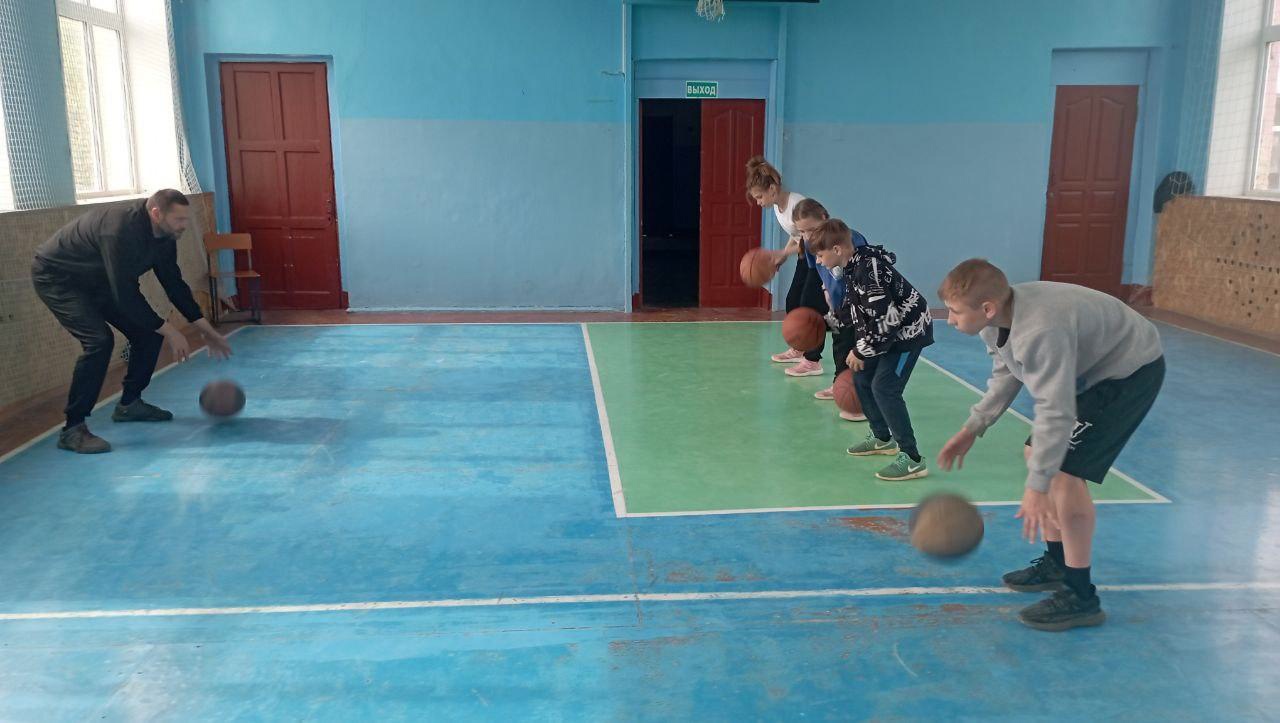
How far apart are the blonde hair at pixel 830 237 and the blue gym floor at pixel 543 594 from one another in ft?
5.17

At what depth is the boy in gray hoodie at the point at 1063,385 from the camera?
359cm

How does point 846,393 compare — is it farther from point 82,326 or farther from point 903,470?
point 82,326

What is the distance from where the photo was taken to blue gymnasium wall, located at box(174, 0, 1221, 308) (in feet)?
38.3

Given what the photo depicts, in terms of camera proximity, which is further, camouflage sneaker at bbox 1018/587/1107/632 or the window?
the window

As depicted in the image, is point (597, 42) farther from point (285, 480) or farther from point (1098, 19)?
point (285, 480)

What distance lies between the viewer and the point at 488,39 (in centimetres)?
1173

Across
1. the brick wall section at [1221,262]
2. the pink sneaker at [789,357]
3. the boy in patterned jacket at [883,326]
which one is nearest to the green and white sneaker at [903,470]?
the boy in patterned jacket at [883,326]

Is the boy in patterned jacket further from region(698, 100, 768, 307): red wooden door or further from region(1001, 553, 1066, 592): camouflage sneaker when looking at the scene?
region(698, 100, 768, 307): red wooden door

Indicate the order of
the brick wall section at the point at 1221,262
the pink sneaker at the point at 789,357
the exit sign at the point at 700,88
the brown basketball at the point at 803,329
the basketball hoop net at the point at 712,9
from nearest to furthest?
1. the brown basketball at the point at 803,329
2. the pink sneaker at the point at 789,357
3. the brick wall section at the point at 1221,262
4. the basketball hoop net at the point at 712,9
5. the exit sign at the point at 700,88

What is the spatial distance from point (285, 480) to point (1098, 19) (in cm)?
1081

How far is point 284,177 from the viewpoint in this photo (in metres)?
12.0

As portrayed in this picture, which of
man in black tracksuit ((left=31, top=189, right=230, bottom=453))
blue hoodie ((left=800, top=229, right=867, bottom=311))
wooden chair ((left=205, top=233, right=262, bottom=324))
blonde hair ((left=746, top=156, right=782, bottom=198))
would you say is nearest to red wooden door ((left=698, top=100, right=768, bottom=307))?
blonde hair ((left=746, top=156, right=782, bottom=198))

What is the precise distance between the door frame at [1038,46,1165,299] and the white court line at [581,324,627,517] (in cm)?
681

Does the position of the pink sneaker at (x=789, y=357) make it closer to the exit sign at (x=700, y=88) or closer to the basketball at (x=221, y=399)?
the exit sign at (x=700, y=88)
